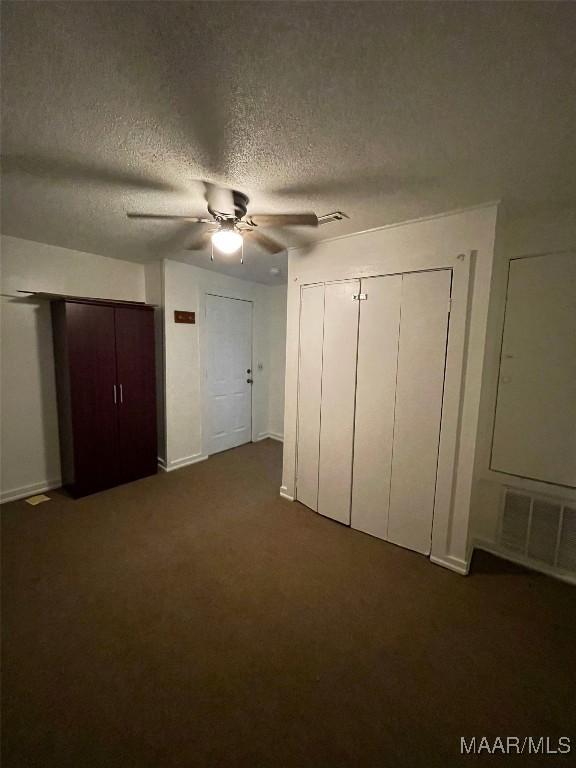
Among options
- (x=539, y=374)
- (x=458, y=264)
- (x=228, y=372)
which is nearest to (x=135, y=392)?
(x=228, y=372)

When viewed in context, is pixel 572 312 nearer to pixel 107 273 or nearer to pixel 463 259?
Answer: pixel 463 259

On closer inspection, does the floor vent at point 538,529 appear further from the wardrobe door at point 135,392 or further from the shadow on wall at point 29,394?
the shadow on wall at point 29,394

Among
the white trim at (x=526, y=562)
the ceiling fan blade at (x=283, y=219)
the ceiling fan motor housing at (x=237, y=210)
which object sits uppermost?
the ceiling fan motor housing at (x=237, y=210)

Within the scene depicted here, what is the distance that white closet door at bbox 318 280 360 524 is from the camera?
245cm

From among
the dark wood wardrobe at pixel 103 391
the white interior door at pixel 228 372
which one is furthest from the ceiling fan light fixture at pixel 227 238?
→ the white interior door at pixel 228 372

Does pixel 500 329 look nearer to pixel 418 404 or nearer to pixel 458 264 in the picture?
pixel 458 264

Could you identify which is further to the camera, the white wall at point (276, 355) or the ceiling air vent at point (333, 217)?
the white wall at point (276, 355)

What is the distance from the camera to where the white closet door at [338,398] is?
8.02 feet

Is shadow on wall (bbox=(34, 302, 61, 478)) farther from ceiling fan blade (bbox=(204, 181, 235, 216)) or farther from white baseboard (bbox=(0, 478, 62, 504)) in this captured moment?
ceiling fan blade (bbox=(204, 181, 235, 216))

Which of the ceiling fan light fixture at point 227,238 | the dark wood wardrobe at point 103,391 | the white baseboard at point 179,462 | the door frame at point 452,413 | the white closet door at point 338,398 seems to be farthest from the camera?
the white baseboard at point 179,462

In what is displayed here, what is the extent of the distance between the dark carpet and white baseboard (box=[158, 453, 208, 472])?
1094 millimetres

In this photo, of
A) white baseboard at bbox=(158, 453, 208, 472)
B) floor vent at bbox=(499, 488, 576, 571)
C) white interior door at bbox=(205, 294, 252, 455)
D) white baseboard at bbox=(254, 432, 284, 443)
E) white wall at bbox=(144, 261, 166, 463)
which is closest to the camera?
floor vent at bbox=(499, 488, 576, 571)

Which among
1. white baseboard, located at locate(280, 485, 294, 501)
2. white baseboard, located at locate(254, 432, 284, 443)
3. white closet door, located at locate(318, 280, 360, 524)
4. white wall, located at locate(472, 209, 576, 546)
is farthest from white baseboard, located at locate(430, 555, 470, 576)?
white baseboard, located at locate(254, 432, 284, 443)

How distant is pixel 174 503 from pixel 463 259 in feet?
10.1
